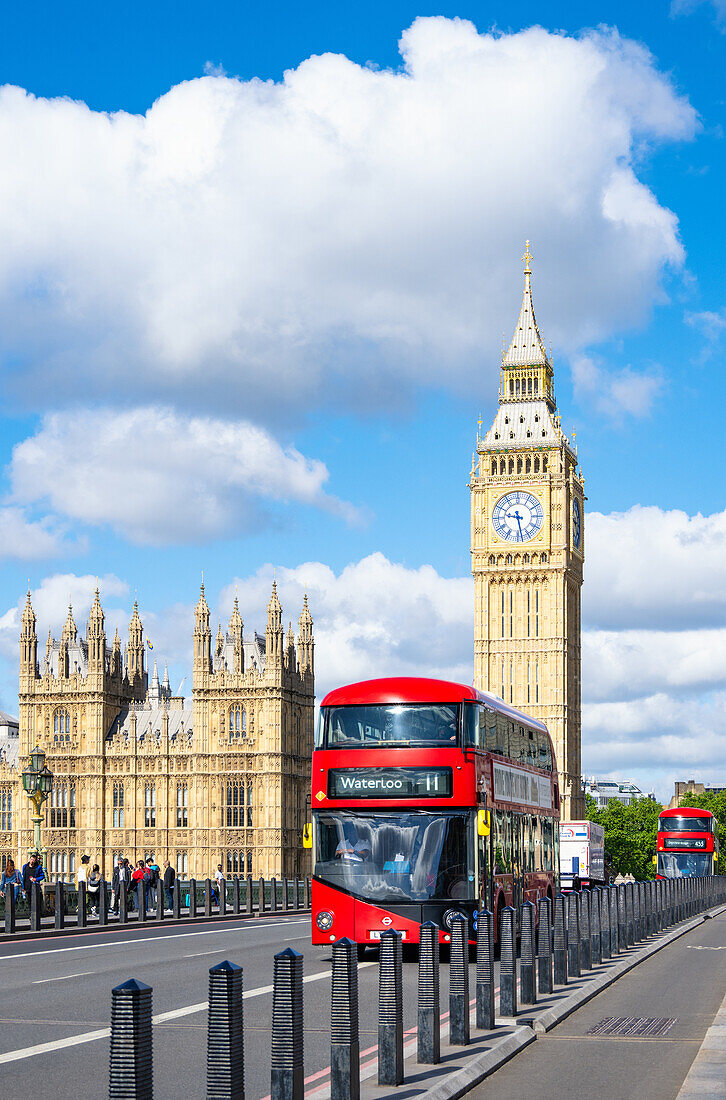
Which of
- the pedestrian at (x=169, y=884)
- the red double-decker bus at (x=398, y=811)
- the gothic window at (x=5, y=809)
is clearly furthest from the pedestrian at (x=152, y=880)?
the gothic window at (x=5, y=809)

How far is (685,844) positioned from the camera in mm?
64000

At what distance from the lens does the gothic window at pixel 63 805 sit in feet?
286

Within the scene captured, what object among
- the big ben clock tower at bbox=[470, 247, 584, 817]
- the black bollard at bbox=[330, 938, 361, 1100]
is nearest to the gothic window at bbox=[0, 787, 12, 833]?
the big ben clock tower at bbox=[470, 247, 584, 817]

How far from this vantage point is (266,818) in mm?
82625

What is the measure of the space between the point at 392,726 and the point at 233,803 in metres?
63.7

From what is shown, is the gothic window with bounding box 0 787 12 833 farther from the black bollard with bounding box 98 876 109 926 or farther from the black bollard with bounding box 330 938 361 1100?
the black bollard with bounding box 330 938 361 1100

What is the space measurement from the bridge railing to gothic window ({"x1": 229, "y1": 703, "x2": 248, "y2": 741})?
63048 mm

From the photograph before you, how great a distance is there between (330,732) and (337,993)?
1243cm

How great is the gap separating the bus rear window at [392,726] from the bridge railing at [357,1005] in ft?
10.2

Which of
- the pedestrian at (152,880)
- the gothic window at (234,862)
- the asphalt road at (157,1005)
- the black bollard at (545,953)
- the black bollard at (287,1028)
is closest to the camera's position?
the black bollard at (287,1028)

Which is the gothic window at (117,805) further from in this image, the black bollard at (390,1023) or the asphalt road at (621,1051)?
the black bollard at (390,1023)

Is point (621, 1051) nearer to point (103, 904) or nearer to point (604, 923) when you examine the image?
Answer: point (604, 923)

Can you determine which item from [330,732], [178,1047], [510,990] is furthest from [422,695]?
[178,1047]

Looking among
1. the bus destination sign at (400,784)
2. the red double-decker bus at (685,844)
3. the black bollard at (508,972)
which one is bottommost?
the red double-decker bus at (685,844)
